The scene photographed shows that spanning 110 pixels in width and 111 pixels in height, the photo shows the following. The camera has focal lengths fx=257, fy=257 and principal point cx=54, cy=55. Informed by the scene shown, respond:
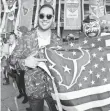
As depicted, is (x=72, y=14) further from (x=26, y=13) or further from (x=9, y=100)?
(x=9, y=100)

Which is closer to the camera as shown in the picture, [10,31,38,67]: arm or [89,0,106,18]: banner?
[10,31,38,67]: arm

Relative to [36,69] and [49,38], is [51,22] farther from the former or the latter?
[36,69]

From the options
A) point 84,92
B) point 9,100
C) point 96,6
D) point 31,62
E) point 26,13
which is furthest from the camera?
point 26,13

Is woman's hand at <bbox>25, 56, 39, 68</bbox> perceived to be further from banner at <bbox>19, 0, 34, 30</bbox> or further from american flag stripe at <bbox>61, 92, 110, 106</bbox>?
banner at <bbox>19, 0, 34, 30</bbox>

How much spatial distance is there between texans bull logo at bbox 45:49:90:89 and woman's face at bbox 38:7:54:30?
34cm

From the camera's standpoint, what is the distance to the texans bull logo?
8.91 feet

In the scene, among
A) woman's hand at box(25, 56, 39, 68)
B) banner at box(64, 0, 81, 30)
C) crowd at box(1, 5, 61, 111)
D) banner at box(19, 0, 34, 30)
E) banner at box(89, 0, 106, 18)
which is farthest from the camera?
banner at box(64, 0, 81, 30)

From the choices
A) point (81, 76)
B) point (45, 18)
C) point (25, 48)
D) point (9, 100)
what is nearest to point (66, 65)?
point (81, 76)

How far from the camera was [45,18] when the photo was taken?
2990 mm

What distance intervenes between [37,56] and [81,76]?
1.71 ft

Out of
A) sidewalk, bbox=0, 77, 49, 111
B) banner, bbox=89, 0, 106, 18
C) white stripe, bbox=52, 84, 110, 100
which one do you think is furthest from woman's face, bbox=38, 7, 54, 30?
banner, bbox=89, 0, 106, 18

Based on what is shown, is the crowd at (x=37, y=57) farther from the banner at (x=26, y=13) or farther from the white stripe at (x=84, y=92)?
the banner at (x=26, y=13)

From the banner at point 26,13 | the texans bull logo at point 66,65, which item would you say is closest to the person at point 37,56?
the texans bull logo at point 66,65

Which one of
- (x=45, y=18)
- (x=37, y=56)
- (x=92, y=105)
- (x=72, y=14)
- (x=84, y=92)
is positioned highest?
(x=72, y=14)
